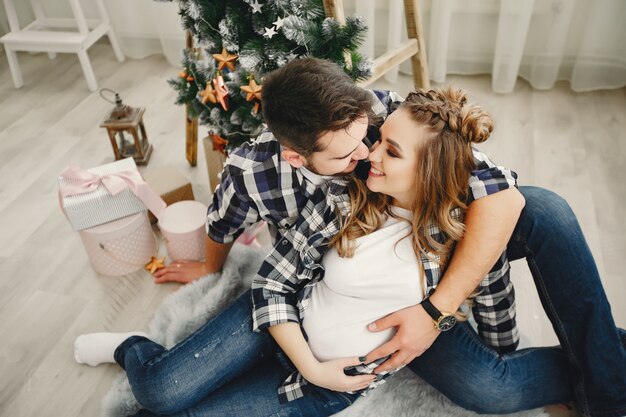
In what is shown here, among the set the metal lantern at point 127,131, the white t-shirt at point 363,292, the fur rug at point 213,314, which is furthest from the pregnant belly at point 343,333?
the metal lantern at point 127,131

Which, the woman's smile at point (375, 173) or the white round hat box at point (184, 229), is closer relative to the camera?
the woman's smile at point (375, 173)

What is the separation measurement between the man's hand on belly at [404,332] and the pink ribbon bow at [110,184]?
0.80 meters

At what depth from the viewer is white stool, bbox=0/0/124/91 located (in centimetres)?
240

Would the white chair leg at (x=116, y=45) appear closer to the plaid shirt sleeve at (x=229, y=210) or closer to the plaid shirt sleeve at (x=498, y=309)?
the plaid shirt sleeve at (x=229, y=210)

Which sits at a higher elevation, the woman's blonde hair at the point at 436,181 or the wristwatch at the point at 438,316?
the woman's blonde hair at the point at 436,181

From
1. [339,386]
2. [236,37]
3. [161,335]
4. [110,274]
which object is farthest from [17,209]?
[339,386]

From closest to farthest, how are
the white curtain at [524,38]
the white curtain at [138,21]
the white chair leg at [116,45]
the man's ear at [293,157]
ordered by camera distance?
the man's ear at [293,157] < the white curtain at [524,38] < the white curtain at [138,21] < the white chair leg at [116,45]

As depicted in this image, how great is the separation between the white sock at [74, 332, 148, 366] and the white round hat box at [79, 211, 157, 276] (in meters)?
0.26

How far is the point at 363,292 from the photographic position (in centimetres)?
107

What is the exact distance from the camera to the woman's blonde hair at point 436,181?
98cm

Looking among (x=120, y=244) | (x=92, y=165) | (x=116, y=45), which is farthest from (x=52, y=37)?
(x=120, y=244)

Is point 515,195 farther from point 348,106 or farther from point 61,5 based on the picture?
point 61,5

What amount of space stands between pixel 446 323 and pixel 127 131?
135 cm

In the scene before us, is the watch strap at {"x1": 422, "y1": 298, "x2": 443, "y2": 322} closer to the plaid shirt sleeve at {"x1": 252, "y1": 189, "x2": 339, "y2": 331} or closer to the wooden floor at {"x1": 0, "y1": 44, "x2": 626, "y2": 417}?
the plaid shirt sleeve at {"x1": 252, "y1": 189, "x2": 339, "y2": 331}
